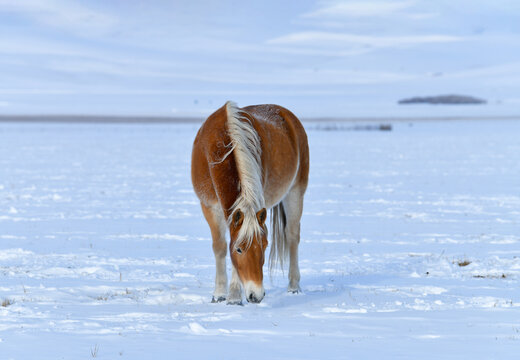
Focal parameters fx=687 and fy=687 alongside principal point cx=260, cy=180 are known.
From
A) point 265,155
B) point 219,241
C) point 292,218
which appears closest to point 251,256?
point 219,241

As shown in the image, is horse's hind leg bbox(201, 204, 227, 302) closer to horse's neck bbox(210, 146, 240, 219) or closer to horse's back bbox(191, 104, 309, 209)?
horse's back bbox(191, 104, 309, 209)

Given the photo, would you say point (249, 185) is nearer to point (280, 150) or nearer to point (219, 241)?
point (219, 241)

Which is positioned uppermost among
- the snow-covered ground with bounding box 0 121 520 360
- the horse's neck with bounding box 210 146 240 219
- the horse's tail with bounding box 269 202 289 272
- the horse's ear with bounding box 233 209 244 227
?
the horse's neck with bounding box 210 146 240 219

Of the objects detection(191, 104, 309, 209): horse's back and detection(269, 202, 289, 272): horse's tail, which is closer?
detection(191, 104, 309, 209): horse's back

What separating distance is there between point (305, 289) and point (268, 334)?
2225 mm

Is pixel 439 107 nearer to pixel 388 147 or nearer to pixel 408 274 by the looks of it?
pixel 388 147

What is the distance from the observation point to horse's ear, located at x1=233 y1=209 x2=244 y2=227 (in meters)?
6.02

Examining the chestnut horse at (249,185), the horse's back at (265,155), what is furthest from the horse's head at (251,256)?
the horse's back at (265,155)

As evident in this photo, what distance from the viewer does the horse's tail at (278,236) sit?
794 centimetres

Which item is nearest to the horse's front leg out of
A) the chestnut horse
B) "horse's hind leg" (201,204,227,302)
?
the chestnut horse

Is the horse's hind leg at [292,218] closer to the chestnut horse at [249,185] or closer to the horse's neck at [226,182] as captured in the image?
the chestnut horse at [249,185]

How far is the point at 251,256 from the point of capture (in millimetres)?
5992

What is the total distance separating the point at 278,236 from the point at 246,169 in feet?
6.32

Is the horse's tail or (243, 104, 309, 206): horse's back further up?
(243, 104, 309, 206): horse's back
